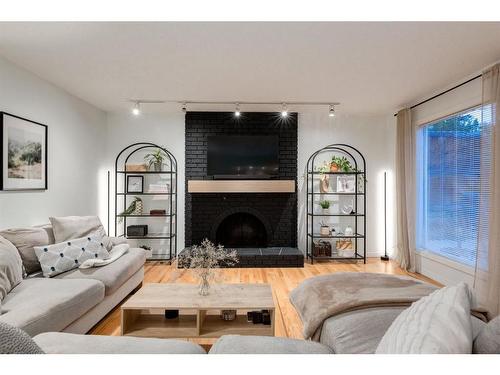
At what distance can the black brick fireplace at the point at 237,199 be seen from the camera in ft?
16.5

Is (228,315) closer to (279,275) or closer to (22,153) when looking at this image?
(279,275)

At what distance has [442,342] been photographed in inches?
30.5

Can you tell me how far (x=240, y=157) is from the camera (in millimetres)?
4977

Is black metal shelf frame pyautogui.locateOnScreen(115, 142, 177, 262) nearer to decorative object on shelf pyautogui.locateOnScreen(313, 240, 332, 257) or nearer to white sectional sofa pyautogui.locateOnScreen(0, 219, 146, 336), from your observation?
white sectional sofa pyautogui.locateOnScreen(0, 219, 146, 336)

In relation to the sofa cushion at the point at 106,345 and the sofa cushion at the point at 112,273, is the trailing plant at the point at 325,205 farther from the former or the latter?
the sofa cushion at the point at 106,345

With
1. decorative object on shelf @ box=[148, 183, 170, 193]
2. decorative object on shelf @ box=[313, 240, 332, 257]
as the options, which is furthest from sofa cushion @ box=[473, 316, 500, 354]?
decorative object on shelf @ box=[148, 183, 170, 193]

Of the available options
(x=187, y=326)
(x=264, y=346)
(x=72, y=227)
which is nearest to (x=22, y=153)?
(x=72, y=227)

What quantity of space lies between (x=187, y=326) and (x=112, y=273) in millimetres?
937

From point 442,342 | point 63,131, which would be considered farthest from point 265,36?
point 63,131

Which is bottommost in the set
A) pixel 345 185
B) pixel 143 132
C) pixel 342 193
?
pixel 342 193

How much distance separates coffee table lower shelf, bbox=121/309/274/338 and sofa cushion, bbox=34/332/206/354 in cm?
68

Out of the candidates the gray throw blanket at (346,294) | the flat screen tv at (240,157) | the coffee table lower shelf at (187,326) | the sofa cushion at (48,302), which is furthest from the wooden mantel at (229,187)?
the gray throw blanket at (346,294)

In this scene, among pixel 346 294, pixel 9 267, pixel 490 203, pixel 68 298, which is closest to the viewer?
pixel 346 294
